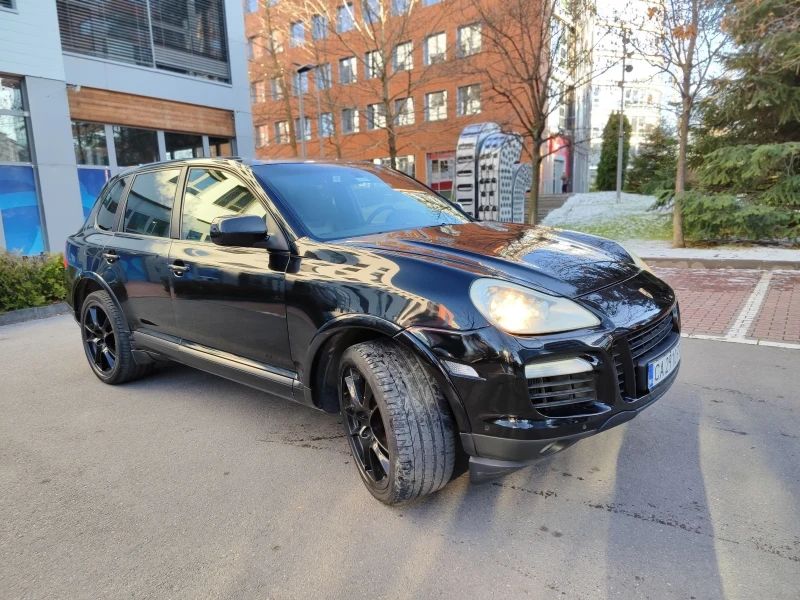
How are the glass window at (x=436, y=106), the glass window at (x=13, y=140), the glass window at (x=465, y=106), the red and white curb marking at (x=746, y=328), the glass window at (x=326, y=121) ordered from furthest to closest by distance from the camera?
the glass window at (x=436, y=106), the glass window at (x=465, y=106), the glass window at (x=326, y=121), the glass window at (x=13, y=140), the red and white curb marking at (x=746, y=328)

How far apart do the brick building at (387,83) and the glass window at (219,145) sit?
3.36m

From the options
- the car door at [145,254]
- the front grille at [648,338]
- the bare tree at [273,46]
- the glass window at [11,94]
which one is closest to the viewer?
the front grille at [648,338]

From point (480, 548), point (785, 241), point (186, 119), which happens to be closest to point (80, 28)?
point (186, 119)

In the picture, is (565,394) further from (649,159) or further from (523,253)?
(649,159)

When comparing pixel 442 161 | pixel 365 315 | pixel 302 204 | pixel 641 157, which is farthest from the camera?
pixel 442 161

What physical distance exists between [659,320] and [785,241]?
11356mm

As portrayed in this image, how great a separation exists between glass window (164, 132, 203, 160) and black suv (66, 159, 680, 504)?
11338 mm

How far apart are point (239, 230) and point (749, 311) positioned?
607 cm

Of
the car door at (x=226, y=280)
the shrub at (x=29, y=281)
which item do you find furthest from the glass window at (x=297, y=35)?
the car door at (x=226, y=280)

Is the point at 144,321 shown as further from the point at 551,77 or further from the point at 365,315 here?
the point at 551,77

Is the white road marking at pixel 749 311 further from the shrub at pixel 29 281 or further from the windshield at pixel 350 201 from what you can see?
the shrub at pixel 29 281

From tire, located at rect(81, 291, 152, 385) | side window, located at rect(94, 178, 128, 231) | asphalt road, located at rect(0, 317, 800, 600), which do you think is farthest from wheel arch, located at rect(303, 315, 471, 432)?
side window, located at rect(94, 178, 128, 231)

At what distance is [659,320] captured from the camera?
8.17 feet

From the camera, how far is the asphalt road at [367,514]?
6.62ft
